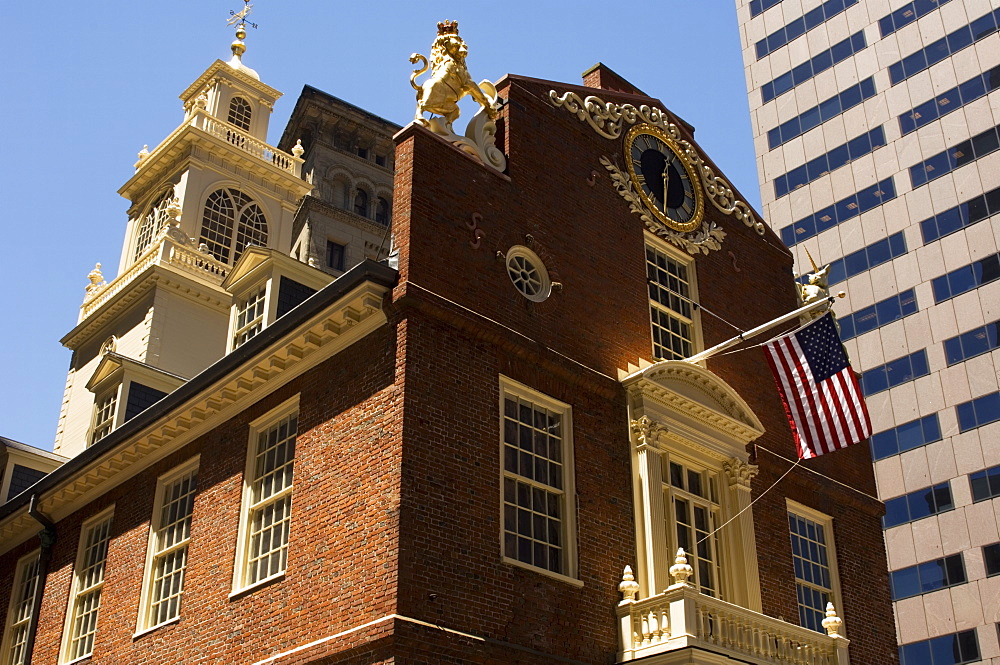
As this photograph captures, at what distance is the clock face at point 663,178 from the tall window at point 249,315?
7157 millimetres

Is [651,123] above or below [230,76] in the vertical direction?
below

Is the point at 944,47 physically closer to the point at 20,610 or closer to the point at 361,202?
the point at 361,202

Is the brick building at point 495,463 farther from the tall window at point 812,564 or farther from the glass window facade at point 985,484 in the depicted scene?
the glass window facade at point 985,484

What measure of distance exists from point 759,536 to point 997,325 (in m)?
32.6

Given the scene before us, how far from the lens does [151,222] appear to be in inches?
1304

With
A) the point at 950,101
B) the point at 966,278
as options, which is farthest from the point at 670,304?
the point at 950,101

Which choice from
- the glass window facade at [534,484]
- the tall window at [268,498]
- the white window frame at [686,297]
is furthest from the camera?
the white window frame at [686,297]

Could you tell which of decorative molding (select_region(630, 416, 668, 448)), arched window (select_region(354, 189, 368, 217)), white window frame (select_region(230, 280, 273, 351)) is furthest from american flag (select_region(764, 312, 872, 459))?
arched window (select_region(354, 189, 368, 217))

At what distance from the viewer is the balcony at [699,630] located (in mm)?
15234

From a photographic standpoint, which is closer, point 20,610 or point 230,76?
point 20,610

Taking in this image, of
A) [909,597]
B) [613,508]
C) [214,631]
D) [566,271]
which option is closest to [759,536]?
[613,508]

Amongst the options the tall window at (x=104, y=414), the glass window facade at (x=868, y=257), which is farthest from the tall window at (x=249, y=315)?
the glass window facade at (x=868, y=257)

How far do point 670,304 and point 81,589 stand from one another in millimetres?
12090

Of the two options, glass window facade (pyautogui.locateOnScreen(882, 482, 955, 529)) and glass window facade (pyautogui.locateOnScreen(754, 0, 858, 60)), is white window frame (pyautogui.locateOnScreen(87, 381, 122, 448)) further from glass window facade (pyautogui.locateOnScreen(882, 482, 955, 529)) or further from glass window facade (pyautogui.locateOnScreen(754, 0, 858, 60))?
glass window facade (pyautogui.locateOnScreen(754, 0, 858, 60))
